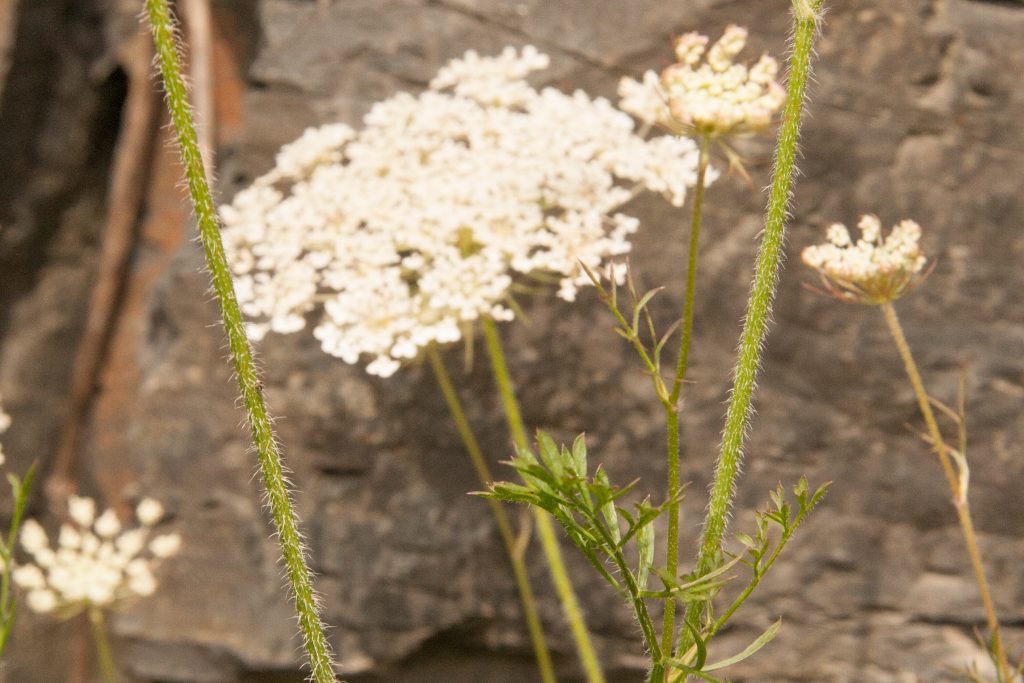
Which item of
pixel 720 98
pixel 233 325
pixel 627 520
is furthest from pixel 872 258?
pixel 233 325

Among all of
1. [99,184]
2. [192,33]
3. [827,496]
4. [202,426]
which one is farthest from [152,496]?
[827,496]

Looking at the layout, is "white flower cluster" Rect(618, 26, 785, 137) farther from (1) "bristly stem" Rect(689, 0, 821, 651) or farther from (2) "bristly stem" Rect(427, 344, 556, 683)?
(2) "bristly stem" Rect(427, 344, 556, 683)

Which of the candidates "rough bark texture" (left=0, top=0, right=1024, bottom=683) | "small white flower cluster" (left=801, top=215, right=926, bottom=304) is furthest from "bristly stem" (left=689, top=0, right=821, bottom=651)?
"rough bark texture" (left=0, top=0, right=1024, bottom=683)

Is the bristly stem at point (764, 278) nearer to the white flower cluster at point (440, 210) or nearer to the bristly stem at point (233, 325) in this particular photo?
the bristly stem at point (233, 325)

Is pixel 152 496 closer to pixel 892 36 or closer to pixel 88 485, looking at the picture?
pixel 88 485

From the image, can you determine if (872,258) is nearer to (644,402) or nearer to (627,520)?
(627,520)
